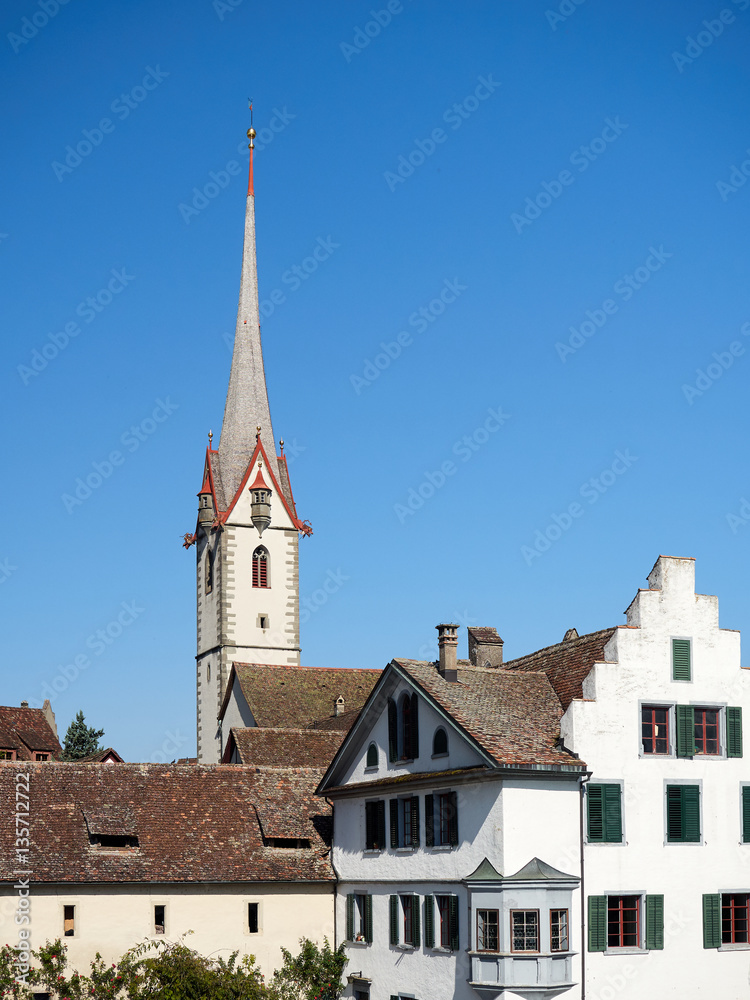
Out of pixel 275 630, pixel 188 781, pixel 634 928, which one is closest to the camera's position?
pixel 634 928

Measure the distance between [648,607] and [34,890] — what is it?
2034cm

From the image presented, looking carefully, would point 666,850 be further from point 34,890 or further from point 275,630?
point 275,630

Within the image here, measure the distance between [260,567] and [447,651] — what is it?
46711 millimetres

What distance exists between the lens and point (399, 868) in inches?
1745

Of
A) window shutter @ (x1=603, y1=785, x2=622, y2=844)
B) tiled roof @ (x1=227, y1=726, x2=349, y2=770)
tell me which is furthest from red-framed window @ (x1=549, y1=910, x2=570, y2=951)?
tiled roof @ (x1=227, y1=726, x2=349, y2=770)

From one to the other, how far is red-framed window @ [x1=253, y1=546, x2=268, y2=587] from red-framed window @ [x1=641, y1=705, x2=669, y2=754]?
50206 millimetres

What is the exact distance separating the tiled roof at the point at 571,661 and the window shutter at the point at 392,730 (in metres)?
4.76

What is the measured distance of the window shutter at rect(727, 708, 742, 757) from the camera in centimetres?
4178

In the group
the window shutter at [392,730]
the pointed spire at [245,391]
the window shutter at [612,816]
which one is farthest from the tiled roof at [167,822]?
the pointed spire at [245,391]

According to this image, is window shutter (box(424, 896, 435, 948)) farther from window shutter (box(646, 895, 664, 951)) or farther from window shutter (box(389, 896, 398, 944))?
window shutter (box(646, 895, 664, 951))

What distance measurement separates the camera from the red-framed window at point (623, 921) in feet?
129

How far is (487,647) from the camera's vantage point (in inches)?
1987

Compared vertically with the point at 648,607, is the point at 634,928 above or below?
below

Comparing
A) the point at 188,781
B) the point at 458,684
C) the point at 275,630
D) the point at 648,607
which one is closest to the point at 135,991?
the point at 188,781
